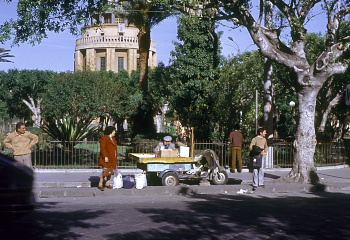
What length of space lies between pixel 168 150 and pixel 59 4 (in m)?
6.36

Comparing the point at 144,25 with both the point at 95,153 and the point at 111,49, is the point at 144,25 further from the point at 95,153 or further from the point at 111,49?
the point at 111,49

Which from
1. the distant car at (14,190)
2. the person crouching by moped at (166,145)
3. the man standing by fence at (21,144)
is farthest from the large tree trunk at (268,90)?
the distant car at (14,190)

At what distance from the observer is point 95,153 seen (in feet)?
63.6

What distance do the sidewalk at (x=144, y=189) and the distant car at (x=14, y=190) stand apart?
3.92 metres

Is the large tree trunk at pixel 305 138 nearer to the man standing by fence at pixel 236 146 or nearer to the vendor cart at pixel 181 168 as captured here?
the vendor cart at pixel 181 168

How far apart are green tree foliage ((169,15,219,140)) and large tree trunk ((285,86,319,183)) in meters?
8.41

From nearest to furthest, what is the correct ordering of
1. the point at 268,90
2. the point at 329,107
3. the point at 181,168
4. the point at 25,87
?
the point at 181,168, the point at 268,90, the point at 329,107, the point at 25,87

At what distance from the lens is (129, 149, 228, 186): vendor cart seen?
14.2 meters

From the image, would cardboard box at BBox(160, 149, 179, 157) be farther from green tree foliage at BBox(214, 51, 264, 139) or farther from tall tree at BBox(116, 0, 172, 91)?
tall tree at BBox(116, 0, 172, 91)

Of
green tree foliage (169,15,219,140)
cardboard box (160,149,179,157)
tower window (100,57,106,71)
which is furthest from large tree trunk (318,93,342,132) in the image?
tower window (100,57,106,71)

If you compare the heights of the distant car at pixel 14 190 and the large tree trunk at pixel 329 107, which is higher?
the large tree trunk at pixel 329 107

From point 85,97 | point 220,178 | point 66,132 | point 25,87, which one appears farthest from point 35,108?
point 220,178

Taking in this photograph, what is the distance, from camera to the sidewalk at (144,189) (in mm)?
13320

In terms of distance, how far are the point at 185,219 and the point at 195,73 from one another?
15.6 m
